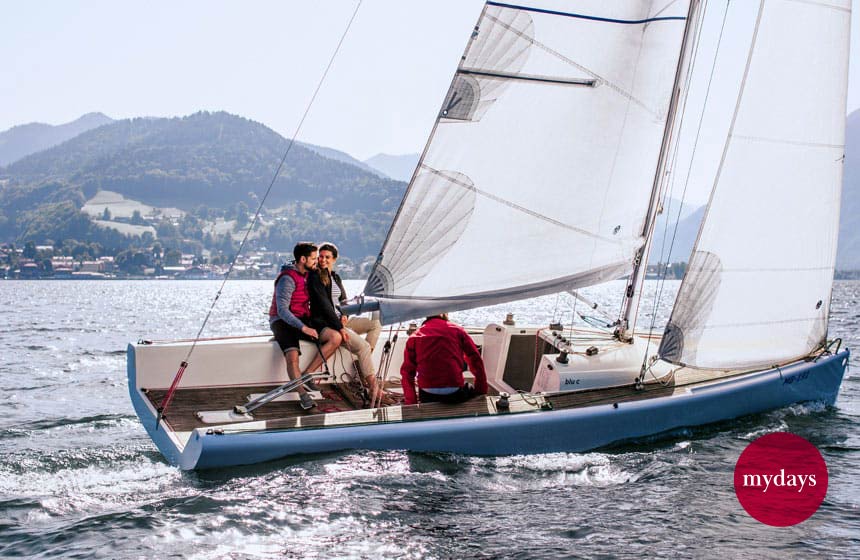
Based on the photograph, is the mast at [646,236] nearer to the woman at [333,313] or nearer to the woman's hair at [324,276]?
the woman at [333,313]

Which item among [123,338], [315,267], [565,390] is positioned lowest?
[123,338]

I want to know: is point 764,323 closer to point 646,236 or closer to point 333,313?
point 646,236

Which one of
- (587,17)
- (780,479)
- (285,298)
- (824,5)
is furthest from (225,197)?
(780,479)

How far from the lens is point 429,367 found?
255 inches

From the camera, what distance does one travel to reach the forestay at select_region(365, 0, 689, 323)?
669 cm

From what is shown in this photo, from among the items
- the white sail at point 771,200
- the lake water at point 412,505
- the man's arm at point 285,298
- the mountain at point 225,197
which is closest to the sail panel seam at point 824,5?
the white sail at point 771,200

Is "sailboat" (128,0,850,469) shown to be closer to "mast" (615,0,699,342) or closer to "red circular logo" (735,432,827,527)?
"mast" (615,0,699,342)

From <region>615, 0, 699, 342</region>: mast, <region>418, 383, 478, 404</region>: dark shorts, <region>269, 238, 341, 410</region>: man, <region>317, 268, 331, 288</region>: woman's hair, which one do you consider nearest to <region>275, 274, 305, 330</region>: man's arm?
<region>269, 238, 341, 410</region>: man

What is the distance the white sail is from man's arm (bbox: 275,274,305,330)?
3.32 metres

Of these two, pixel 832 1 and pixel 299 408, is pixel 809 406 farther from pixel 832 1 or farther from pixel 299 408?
pixel 299 408

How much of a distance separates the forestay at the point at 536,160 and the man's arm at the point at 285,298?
0.79m

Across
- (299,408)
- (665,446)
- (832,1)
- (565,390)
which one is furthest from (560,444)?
(832,1)

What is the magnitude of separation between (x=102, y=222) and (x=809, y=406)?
15129 centimetres

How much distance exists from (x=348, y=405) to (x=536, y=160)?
2.66 metres
